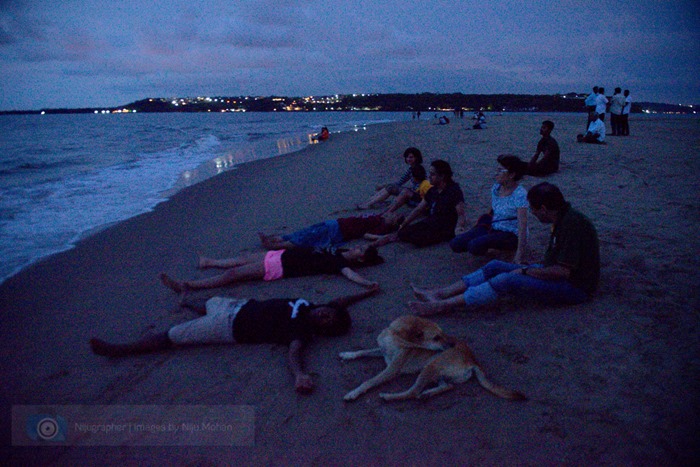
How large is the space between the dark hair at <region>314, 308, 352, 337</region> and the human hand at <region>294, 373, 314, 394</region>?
2.14 ft

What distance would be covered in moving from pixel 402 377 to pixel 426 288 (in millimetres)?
1659

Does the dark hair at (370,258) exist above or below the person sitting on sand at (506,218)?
below

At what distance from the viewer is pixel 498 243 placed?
4.82m

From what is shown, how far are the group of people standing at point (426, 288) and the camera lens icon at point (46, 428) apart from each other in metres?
0.67

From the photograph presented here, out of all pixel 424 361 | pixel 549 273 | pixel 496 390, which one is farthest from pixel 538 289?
pixel 424 361

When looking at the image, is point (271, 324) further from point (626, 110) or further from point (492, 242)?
point (626, 110)

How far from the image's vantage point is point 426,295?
410 centimetres

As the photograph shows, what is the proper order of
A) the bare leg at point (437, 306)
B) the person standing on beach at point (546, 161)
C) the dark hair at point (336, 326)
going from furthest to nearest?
the person standing on beach at point (546, 161) < the bare leg at point (437, 306) < the dark hair at point (336, 326)

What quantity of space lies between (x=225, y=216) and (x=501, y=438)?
6823 mm

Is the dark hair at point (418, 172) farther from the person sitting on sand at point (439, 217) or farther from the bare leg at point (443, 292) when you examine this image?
the bare leg at point (443, 292)

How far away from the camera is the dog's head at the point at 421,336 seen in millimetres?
2887

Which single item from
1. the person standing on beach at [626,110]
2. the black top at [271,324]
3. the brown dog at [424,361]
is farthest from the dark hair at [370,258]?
the person standing on beach at [626,110]

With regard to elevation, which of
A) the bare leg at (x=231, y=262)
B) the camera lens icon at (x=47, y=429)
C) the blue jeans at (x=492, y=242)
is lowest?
the camera lens icon at (x=47, y=429)

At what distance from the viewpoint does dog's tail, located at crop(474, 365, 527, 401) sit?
8.78 feet
